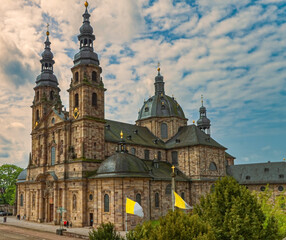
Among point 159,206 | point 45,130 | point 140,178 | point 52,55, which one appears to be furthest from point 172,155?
point 52,55

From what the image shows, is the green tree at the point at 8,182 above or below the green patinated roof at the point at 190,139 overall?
below

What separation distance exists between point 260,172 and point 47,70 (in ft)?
160

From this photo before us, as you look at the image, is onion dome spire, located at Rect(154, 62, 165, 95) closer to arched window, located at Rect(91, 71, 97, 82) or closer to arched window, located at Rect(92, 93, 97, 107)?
arched window, located at Rect(91, 71, 97, 82)

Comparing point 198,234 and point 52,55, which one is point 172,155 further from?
point 198,234

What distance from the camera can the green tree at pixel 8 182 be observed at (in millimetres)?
84875

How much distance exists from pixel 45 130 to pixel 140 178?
22.1 meters

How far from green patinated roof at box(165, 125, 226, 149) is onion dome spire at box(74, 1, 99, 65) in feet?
73.2

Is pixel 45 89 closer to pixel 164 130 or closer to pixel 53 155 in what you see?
pixel 53 155

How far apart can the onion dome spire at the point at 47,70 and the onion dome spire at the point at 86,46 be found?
11.7 metres

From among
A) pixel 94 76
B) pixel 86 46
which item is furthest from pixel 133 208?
pixel 86 46

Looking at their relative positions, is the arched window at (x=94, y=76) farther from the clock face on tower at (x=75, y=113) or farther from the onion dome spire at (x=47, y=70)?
the onion dome spire at (x=47, y=70)

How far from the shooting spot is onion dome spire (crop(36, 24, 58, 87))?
2462 inches

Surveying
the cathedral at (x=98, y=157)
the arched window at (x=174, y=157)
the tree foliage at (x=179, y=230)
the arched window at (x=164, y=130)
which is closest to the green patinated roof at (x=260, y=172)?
the cathedral at (x=98, y=157)

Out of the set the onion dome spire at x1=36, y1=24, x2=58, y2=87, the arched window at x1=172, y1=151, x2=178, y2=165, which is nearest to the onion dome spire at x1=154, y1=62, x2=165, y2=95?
the arched window at x1=172, y1=151, x2=178, y2=165
